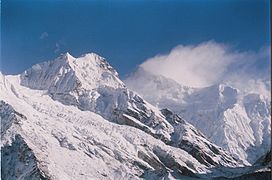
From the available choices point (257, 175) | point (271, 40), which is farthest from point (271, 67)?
point (257, 175)

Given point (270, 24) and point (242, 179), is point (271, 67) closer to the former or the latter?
point (270, 24)

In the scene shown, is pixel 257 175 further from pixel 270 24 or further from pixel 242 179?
pixel 270 24

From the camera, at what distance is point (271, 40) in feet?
126

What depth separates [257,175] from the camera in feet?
631

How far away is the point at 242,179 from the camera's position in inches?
7805

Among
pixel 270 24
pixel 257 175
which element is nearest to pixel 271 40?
pixel 270 24

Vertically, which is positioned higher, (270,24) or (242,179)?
(242,179)

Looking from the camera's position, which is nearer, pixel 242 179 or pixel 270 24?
pixel 270 24

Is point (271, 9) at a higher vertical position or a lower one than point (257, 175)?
lower

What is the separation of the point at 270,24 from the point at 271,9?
92 cm

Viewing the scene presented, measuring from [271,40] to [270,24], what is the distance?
1.00 meters

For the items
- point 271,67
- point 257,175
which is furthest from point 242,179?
point 271,67

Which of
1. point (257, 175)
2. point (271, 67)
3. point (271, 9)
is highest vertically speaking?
point (257, 175)

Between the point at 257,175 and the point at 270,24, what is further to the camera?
the point at 257,175
